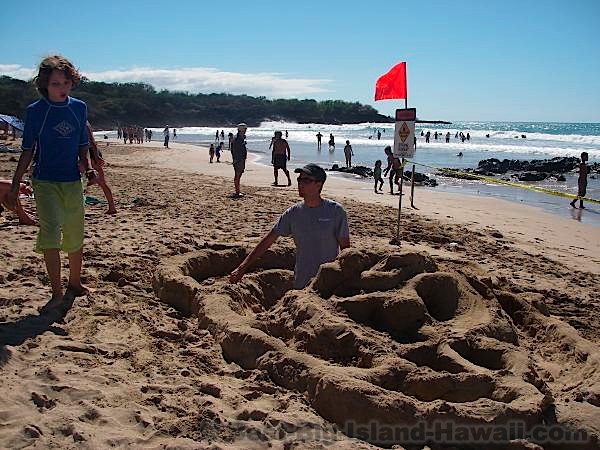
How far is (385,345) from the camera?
11.4 ft

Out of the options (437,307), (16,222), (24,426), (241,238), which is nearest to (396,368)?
(437,307)

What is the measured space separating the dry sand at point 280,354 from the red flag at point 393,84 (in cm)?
383

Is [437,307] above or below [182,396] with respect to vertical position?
above

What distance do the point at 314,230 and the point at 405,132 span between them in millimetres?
4122

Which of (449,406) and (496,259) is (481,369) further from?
(496,259)

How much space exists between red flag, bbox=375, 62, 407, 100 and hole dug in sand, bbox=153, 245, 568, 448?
5292mm

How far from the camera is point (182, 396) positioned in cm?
305

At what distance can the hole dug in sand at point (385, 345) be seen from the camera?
2.88m

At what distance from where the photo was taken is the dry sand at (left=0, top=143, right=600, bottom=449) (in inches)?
110

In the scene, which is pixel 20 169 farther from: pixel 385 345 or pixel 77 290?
pixel 385 345

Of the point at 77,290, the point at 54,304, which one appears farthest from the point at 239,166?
the point at 54,304

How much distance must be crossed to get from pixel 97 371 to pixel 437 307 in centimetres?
222

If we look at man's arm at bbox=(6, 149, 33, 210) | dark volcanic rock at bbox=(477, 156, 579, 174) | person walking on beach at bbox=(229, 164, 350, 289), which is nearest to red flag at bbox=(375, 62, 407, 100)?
person walking on beach at bbox=(229, 164, 350, 289)

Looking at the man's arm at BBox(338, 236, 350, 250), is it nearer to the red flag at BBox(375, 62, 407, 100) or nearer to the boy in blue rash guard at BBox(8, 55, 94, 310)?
the boy in blue rash guard at BBox(8, 55, 94, 310)
